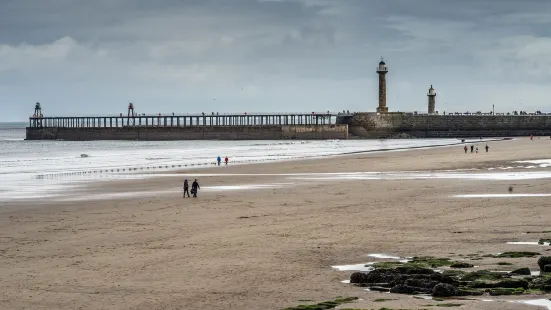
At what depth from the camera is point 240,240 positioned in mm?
18719

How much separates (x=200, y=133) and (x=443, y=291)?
13653 cm

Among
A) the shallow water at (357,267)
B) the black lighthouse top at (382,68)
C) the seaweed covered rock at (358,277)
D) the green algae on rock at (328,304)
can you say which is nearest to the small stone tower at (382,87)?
the black lighthouse top at (382,68)

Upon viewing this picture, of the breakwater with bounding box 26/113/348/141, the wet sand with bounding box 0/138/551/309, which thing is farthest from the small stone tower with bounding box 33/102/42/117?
the wet sand with bounding box 0/138/551/309

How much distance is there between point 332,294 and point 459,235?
6.86 metres

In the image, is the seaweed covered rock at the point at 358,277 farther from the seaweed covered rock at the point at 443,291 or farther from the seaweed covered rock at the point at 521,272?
the seaweed covered rock at the point at 521,272

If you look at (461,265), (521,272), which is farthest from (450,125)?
(521,272)

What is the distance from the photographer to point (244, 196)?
97.2ft

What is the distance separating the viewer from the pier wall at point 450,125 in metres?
128

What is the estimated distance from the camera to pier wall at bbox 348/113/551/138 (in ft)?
422

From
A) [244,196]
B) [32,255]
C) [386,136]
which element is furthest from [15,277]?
[386,136]

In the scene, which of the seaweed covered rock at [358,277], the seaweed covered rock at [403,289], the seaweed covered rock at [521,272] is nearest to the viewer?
A: the seaweed covered rock at [403,289]

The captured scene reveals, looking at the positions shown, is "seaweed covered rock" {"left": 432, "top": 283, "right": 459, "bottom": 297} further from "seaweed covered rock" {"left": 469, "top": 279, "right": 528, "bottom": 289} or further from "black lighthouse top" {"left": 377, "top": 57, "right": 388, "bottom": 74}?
"black lighthouse top" {"left": 377, "top": 57, "right": 388, "bottom": 74}

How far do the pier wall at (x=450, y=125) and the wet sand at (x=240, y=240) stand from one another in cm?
9853

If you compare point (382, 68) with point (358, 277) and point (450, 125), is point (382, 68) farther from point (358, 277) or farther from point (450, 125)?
point (358, 277)
